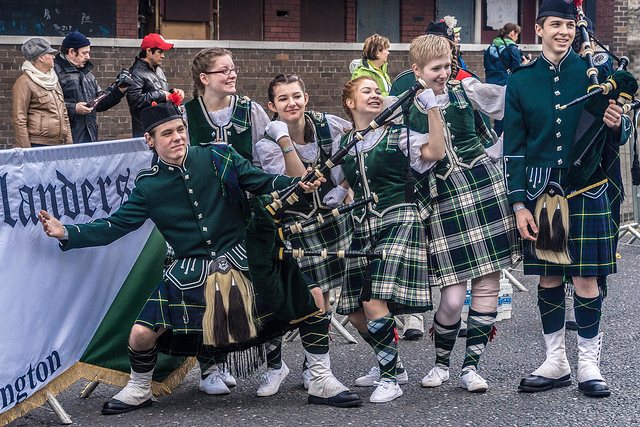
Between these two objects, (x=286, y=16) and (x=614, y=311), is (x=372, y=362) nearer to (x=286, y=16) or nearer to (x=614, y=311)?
(x=614, y=311)

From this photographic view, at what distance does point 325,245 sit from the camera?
5184 mm

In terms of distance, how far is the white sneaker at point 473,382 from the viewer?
16.2 ft

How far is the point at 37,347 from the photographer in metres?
4.65

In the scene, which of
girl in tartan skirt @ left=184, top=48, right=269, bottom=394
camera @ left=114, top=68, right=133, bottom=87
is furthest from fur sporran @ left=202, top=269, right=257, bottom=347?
camera @ left=114, top=68, right=133, bottom=87

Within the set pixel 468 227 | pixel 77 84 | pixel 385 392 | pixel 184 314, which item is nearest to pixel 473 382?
pixel 385 392

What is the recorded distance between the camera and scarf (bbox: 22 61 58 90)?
8.45m

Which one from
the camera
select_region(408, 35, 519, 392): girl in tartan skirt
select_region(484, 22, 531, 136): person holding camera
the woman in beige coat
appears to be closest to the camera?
select_region(408, 35, 519, 392): girl in tartan skirt

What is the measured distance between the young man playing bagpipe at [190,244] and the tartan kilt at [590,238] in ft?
4.64

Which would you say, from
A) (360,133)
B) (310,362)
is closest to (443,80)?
(360,133)

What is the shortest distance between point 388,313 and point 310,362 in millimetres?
487

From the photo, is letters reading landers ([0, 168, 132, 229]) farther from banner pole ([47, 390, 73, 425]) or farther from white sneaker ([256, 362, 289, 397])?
white sneaker ([256, 362, 289, 397])

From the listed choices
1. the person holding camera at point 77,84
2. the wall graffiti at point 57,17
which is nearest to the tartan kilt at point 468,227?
the person holding camera at point 77,84

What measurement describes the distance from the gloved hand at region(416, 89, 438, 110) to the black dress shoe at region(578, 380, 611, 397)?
1674 mm

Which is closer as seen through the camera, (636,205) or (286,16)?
(636,205)
